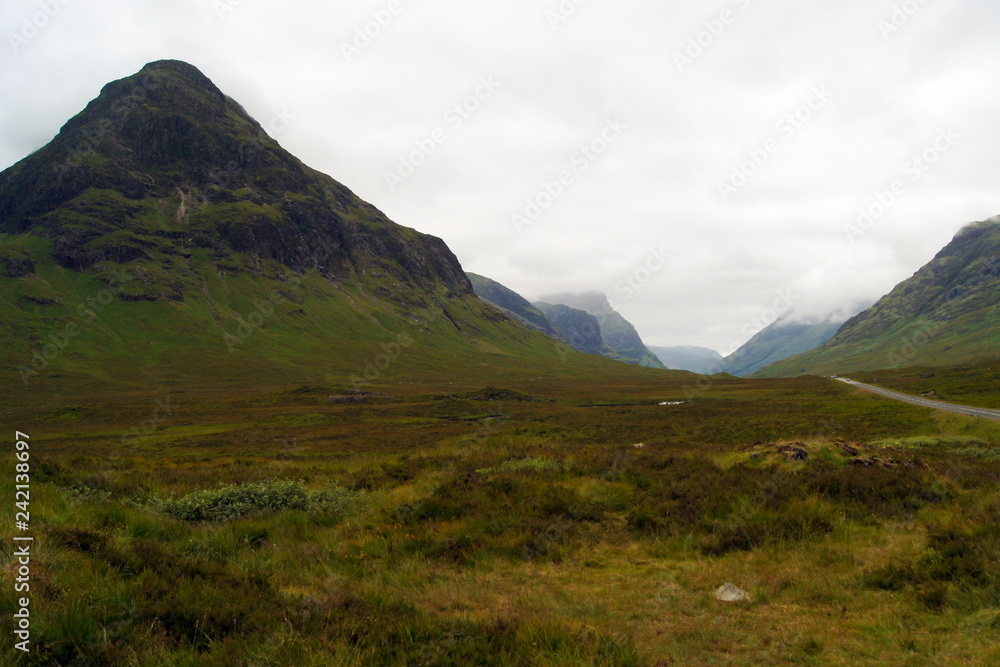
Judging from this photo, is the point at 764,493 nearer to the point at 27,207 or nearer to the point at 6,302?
the point at 6,302

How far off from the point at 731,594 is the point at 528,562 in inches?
135

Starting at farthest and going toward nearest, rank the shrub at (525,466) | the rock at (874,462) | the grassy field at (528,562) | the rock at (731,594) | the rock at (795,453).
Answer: the shrub at (525,466), the rock at (795,453), the rock at (874,462), the rock at (731,594), the grassy field at (528,562)

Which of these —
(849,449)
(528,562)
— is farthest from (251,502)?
(849,449)

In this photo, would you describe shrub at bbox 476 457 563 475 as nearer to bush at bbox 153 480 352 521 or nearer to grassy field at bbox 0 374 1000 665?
grassy field at bbox 0 374 1000 665

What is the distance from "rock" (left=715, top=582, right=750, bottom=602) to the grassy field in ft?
0.41

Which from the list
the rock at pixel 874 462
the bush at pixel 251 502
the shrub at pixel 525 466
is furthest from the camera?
the shrub at pixel 525 466

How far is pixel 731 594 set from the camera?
6949mm

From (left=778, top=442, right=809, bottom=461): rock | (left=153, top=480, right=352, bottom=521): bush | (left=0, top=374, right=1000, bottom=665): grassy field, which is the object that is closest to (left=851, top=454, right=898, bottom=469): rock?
(left=0, top=374, right=1000, bottom=665): grassy field

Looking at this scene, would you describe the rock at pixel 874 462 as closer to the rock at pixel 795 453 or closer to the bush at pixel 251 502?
the rock at pixel 795 453

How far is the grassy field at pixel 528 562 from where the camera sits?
4.89 m

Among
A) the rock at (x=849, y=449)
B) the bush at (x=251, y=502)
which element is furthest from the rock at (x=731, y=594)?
the rock at (x=849, y=449)

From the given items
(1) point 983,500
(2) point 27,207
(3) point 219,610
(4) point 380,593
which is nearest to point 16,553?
(3) point 219,610

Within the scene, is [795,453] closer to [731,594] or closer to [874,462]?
[874,462]

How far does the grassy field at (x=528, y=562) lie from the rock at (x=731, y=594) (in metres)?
0.12
